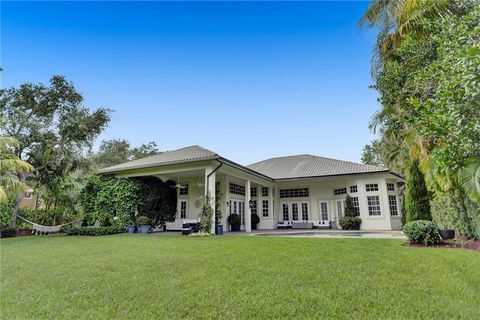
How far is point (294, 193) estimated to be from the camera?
20719mm

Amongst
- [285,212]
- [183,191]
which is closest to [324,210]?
[285,212]

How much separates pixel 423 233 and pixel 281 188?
13.1 metres

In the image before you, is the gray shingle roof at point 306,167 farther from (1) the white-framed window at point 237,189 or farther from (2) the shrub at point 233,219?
(2) the shrub at point 233,219

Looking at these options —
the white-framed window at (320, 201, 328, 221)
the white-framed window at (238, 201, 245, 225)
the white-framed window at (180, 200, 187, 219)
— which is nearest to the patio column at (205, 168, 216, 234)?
the white-framed window at (238, 201, 245, 225)

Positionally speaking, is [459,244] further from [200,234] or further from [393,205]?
[393,205]

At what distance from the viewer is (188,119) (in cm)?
1769

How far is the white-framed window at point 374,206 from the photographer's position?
55.9 feet

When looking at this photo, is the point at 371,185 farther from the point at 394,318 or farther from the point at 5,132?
the point at 5,132

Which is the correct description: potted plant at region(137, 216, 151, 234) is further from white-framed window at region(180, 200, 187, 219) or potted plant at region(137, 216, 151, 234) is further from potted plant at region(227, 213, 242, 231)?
potted plant at region(227, 213, 242, 231)

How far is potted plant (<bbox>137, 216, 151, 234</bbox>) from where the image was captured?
48.8 feet

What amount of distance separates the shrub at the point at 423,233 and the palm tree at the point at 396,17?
20.1 ft

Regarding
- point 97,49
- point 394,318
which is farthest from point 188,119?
point 394,318

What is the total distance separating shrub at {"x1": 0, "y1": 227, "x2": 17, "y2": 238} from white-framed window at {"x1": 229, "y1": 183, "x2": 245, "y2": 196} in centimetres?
1266

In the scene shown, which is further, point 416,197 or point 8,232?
point 8,232
